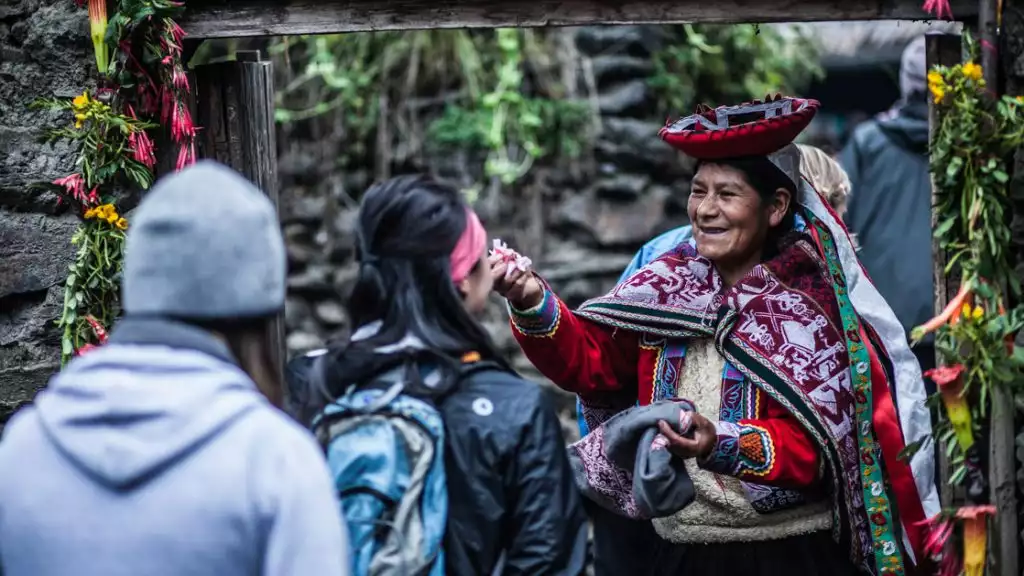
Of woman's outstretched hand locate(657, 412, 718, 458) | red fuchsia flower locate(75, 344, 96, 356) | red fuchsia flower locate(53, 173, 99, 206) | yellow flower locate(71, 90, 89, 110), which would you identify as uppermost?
yellow flower locate(71, 90, 89, 110)

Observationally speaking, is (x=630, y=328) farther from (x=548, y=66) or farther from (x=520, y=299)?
(x=548, y=66)

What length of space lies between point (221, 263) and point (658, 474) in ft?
4.50

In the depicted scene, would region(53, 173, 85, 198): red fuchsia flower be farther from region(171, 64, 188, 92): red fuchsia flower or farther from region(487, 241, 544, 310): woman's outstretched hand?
region(487, 241, 544, 310): woman's outstretched hand

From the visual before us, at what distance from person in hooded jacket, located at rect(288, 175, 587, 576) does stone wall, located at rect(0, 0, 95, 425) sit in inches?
55.5

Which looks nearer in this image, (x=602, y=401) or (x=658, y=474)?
(x=658, y=474)

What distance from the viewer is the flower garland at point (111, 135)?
352cm

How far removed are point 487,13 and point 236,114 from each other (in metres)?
0.85

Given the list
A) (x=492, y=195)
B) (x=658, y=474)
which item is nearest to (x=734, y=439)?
(x=658, y=474)

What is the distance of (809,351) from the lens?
327 centimetres

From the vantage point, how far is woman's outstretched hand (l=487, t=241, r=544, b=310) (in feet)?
10.8

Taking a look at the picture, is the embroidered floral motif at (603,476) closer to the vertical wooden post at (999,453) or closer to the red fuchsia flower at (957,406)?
the red fuchsia flower at (957,406)

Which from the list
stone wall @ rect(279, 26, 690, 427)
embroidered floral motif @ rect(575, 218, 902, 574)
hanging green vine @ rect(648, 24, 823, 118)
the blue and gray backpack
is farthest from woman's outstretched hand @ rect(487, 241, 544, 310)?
hanging green vine @ rect(648, 24, 823, 118)

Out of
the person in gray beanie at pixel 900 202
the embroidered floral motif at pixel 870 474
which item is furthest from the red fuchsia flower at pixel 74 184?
the person in gray beanie at pixel 900 202

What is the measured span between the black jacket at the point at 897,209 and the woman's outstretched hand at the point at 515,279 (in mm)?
2233
